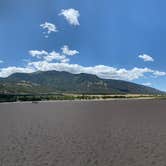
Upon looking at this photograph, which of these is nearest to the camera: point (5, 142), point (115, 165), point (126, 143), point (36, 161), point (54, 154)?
point (115, 165)

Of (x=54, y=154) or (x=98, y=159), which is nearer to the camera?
(x=98, y=159)

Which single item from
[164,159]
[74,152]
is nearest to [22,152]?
[74,152]

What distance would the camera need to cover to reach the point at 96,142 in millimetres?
45781

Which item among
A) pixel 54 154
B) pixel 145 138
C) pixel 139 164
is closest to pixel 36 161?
pixel 54 154

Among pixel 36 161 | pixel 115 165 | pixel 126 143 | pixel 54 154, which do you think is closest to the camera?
pixel 115 165

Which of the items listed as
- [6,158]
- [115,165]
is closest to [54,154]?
[6,158]

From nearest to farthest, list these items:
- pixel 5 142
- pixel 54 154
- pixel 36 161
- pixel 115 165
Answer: pixel 115 165 → pixel 36 161 → pixel 54 154 → pixel 5 142

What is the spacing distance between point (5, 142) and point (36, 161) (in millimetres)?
15994

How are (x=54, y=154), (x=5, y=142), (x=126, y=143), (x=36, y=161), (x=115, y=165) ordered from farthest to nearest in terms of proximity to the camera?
(x=5, y=142)
(x=126, y=143)
(x=54, y=154)
(x=36, y=161)
(x=115, y=165)

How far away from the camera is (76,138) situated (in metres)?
50.5

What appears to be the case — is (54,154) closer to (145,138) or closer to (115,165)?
(115,165)

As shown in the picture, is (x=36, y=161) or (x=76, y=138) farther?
(x=76, y=138)

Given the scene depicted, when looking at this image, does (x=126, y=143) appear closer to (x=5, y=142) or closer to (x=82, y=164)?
(x=82, y=164)

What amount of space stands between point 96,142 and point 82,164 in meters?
14.1
